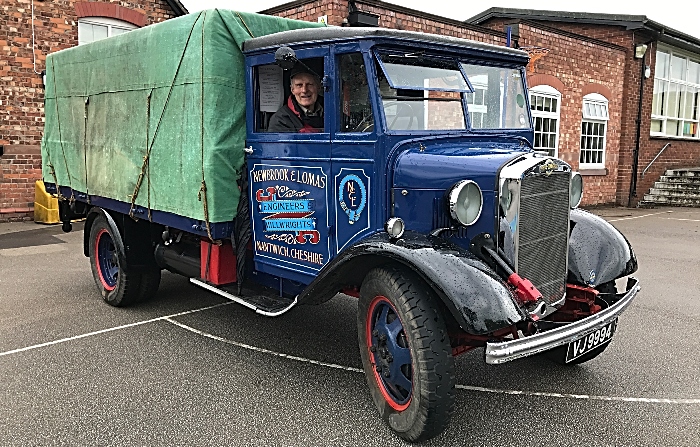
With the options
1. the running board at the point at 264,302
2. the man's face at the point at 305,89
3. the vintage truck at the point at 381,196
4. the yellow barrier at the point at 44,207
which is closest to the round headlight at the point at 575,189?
the vintage truck at the point at 381,196

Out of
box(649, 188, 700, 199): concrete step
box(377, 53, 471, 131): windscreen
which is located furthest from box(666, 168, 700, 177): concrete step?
box(377, 53, 471, 131): windscreen

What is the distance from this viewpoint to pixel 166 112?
4.77 metres

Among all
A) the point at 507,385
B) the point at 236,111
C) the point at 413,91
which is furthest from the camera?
the point at 236,111

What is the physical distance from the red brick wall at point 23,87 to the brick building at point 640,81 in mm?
10141

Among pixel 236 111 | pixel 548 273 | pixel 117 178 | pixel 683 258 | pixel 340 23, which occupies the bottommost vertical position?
pixel 683 258

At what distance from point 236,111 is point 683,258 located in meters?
7.36

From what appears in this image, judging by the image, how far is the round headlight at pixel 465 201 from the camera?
10.9 feet

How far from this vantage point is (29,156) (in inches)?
437

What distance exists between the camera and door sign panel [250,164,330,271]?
4.03m

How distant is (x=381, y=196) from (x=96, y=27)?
1022 centimetres

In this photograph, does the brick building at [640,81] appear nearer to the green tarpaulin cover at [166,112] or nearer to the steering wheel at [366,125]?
the green tarpaulin cover at [166,112]

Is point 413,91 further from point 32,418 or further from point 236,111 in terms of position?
point 32,418

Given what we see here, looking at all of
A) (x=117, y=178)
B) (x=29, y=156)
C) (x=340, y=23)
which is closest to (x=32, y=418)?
(x=117, y=178)

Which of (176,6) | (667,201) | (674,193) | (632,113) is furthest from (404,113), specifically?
(674,193)
